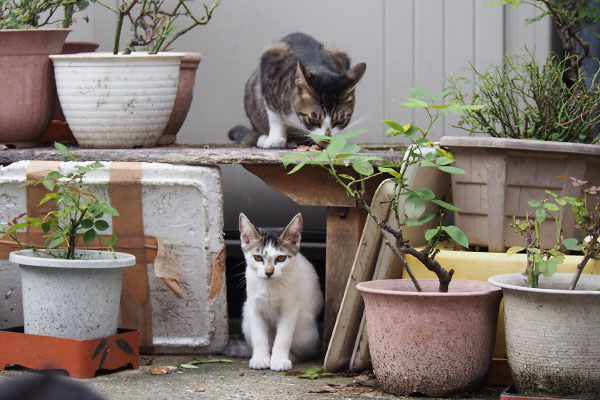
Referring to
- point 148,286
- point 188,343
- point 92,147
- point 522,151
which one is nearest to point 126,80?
point 92,147

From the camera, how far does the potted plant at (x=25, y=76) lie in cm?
365

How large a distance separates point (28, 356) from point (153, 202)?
74 centimetres

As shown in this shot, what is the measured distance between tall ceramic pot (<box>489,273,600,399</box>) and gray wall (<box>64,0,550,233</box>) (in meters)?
1.88

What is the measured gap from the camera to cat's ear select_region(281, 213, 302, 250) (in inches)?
135

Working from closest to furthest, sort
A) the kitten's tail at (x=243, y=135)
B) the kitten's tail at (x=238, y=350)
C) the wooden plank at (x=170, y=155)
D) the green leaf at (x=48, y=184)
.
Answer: the green leaf at (x=48, y=184), the wooden plank at (x=170, y=155), the kitten's tail at (x=238, y=350), the kitten's tail at (x=243, y=135)

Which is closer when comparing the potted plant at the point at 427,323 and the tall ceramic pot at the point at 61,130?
the potted plant at the point at 427,323

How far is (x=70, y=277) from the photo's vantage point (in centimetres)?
304

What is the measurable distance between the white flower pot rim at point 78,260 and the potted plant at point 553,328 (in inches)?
50.8

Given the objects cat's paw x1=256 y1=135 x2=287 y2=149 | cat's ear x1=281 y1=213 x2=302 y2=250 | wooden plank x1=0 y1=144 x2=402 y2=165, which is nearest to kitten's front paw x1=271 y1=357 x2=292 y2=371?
cat's ear x1=281 y1=213 x2=302 y2=250

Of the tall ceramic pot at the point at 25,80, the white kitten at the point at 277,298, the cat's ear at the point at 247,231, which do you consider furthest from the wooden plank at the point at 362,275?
the tall ceramic pot at the point at 25,80

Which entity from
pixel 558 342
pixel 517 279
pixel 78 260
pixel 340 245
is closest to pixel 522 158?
pixel 517 279

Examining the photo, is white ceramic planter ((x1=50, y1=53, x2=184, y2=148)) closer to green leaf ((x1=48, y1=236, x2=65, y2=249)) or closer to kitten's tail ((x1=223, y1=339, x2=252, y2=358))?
green leaf ((x1=48, y1=236, x2=65, y2=249))

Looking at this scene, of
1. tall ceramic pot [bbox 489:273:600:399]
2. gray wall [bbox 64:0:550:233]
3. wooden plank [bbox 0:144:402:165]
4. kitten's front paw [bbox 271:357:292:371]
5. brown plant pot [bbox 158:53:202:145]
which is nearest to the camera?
tall ceramic pot [bbox 489:273:600:399]

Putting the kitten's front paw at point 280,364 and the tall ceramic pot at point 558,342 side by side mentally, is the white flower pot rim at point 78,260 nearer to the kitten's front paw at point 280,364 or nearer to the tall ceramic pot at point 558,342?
the kitten's front paw at point 280,364
